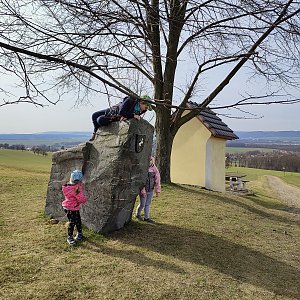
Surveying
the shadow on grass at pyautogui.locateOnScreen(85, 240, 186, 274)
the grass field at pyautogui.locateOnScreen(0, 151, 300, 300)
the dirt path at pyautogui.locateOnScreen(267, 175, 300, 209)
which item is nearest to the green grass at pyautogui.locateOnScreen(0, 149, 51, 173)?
the grass field at pyautogui.locateOnScreen(0, 151, 300, 300)

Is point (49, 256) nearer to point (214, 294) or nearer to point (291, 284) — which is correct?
point (214, 294)

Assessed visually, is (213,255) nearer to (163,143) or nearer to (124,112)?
(124,112)

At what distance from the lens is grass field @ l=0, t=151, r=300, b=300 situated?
4281 mm

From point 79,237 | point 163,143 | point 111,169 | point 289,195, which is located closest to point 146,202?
point 111,169

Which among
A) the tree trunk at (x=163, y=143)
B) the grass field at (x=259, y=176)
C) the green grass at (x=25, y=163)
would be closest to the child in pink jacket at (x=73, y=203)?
the tree trunk at (x=163, y=143)

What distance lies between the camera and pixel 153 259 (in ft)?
17.2

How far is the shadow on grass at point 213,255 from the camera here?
508 centimetres

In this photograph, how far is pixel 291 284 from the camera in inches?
201

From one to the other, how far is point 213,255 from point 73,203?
2.38m

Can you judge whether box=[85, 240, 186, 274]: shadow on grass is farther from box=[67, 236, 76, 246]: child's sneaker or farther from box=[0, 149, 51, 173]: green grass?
box=[0, 149, 51, 173]: green grass

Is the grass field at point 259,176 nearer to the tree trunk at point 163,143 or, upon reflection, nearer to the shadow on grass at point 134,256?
the tree trunk at point 163,143

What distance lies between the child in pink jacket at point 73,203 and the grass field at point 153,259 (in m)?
0.20

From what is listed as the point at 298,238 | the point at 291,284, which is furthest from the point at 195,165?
the point at 291,284

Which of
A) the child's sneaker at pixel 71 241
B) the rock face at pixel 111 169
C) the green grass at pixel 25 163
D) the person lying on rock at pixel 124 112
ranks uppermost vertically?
the person lying on rock at pixel 124 112
